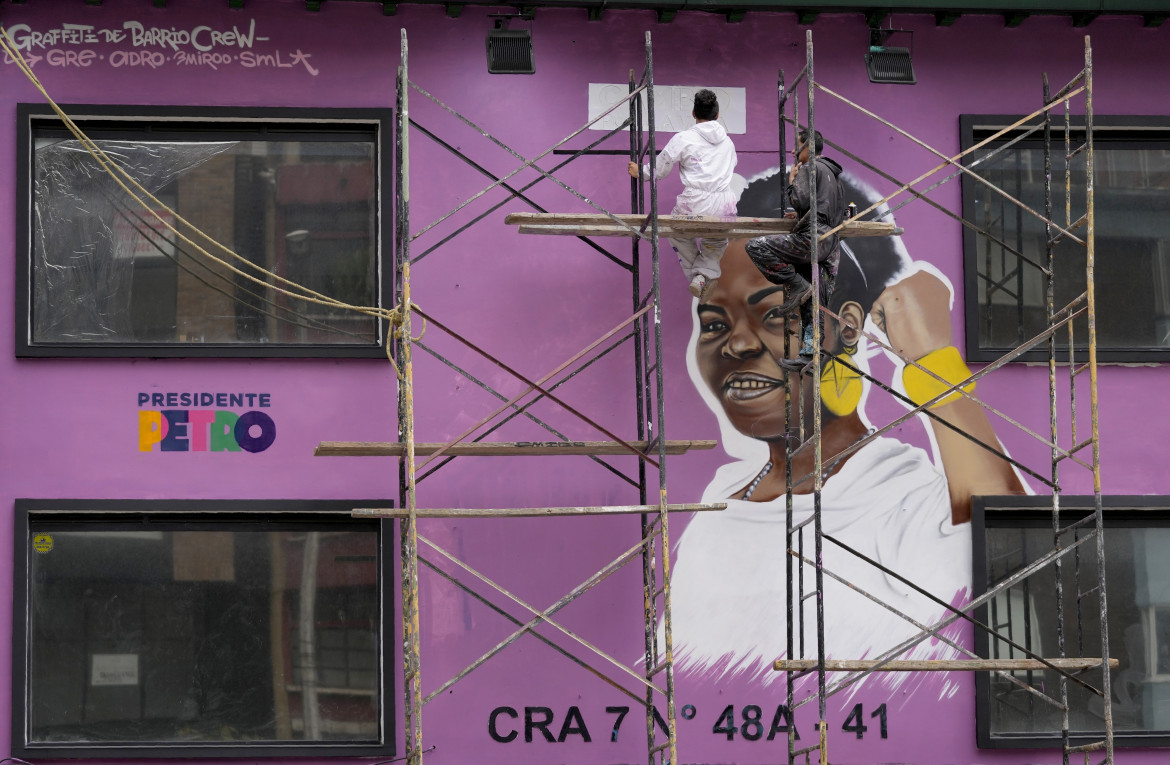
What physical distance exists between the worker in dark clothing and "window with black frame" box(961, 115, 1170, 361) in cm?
151

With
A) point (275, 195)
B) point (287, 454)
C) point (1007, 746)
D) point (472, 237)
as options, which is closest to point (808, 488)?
point (1007, 746)

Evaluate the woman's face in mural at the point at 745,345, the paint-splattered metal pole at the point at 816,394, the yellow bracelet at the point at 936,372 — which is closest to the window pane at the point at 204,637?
the woman's face in mural at the point at 745,345

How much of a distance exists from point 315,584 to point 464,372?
2.02 meters

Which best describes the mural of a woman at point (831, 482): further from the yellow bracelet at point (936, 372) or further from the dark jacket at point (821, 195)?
the dark jacket at point (821, 195)

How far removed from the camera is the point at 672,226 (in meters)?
9.99

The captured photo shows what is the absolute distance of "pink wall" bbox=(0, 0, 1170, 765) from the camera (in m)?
10.6

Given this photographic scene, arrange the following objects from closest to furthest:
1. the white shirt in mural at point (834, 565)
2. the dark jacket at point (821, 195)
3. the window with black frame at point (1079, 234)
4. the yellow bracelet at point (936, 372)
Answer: the dark jacket at point (821, 195) < the white shirt in mural at point (834, 565) < the yellow bracelet at point (936, 372) < the window with black frame at point (1079, 234)

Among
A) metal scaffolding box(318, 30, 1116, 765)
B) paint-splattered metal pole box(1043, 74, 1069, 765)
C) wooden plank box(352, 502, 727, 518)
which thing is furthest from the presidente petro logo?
paint-splattered metal pole box(1043, 74, 1069, 765)

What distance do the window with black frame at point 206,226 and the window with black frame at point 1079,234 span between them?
4.66 meters

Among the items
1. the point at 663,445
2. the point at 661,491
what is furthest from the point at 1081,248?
the point at 661,491

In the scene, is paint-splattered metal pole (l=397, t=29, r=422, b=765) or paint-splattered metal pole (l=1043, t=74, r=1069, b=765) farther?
paint-splattered metal pole (l=1043, t=74, r=1069, b=765)

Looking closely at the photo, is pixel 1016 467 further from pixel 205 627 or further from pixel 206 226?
pixel 206 226

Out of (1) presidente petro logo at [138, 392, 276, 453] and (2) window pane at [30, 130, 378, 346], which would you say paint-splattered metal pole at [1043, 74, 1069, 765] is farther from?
(1) presidente petro logo at [138, 392, 276, 453]

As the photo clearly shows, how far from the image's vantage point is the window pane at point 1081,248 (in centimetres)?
1139
